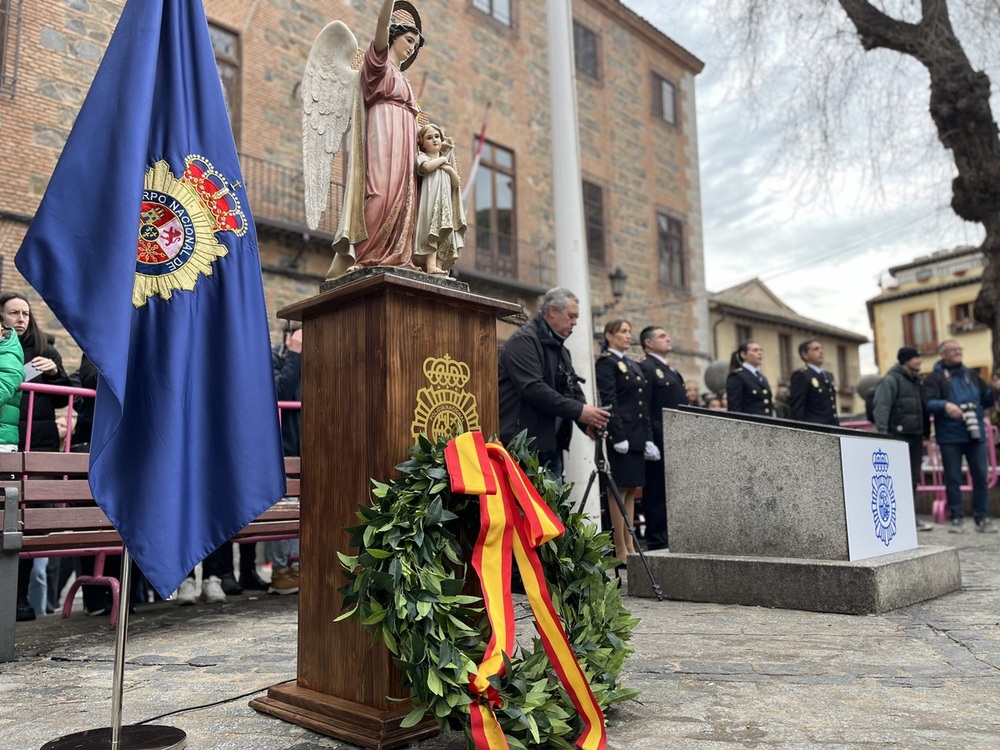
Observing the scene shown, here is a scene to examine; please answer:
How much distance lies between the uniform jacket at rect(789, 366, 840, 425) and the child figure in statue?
259 inches

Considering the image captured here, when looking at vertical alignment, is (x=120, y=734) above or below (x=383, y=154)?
below

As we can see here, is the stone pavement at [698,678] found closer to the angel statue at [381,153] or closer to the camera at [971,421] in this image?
the angel statue at [381,153]

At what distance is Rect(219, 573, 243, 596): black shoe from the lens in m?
6.23

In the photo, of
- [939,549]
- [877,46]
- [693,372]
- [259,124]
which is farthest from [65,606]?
[693,372]

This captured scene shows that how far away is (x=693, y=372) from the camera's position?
23.1 meters

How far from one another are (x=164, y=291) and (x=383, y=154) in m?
0.97

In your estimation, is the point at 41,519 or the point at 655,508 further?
the point at 655,508

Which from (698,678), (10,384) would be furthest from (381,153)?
(10,384)

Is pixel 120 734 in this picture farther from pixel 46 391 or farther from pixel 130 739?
pixel 46 391

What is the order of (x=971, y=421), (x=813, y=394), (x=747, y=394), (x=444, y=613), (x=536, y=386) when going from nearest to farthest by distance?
(x=444, y=613), (x=536, y=386), (x=747, y=394), (x=971, y=421), (x=813, y=394)

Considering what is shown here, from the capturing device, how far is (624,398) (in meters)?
6.68

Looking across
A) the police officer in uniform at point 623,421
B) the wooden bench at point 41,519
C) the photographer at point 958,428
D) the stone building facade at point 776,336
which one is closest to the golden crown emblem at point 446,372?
the wooden bench at point 41,519

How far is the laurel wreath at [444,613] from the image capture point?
2.38 m

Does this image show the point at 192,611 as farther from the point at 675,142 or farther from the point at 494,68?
the point at 675,142
